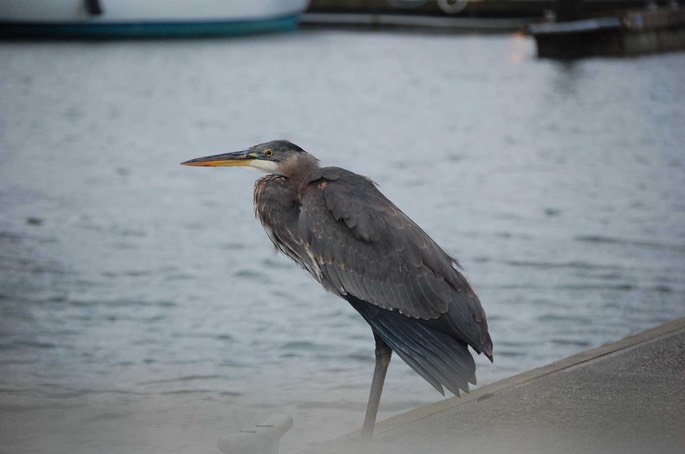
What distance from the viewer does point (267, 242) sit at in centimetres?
1244

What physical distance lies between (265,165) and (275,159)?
2.2 inches

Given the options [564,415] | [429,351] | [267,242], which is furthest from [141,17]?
[564,415]

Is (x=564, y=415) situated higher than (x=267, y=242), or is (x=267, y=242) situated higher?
(x=564, y=415)

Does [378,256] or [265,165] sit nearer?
[378,256]

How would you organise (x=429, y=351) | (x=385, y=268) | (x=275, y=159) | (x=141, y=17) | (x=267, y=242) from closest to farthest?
1. (x=429, y=351)
2. (x=385, y=268)
3. (x=275, y=159)
4. (x=267, y=242)
5. (x=141, y=17)

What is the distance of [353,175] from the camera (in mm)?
5199

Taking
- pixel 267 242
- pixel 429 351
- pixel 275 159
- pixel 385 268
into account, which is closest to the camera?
pixel 429 351

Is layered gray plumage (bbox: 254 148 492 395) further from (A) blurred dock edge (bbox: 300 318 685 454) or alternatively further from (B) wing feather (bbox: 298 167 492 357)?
(A) blurred dock edge (bbox: 300 318 685 454)

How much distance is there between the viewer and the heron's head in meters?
5.44

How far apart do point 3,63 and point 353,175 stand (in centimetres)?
3226

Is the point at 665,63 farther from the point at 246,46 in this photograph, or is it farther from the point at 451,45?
the point at 246,46

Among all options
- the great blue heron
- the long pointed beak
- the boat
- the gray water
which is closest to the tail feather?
the great blue heron

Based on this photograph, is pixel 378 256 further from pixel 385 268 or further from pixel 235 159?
pixel 235 159

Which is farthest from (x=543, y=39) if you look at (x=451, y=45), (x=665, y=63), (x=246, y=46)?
(x=246, y=46)
